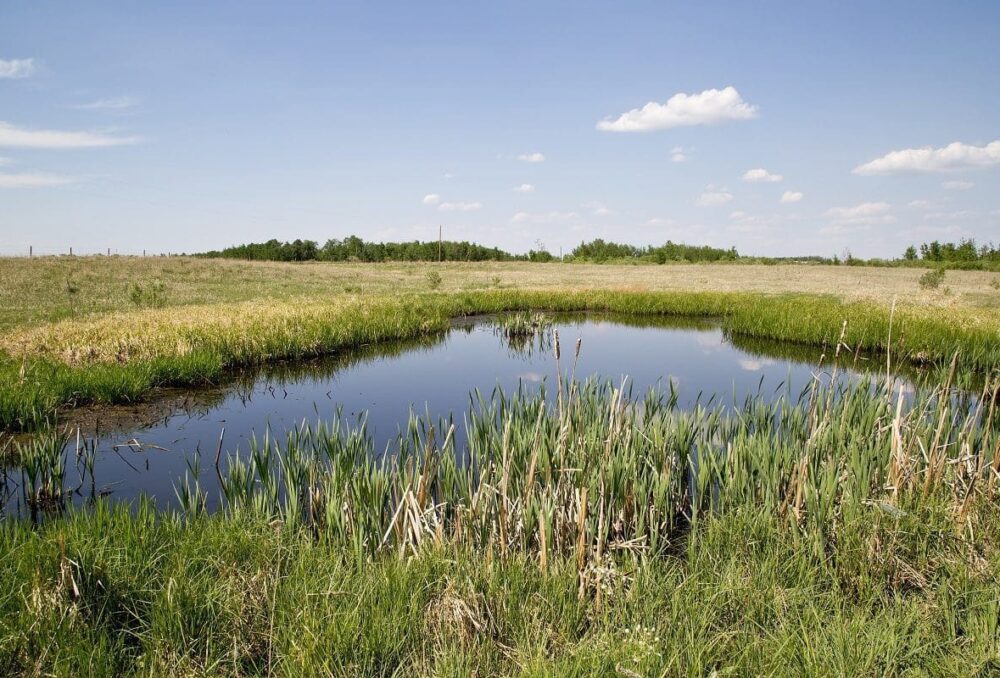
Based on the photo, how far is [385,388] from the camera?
40.5 feet

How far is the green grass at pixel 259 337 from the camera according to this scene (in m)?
9.76

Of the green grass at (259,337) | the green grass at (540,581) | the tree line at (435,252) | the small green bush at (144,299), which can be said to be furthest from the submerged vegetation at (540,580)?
the tree line at (435,252)

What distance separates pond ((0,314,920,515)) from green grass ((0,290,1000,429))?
0.52m

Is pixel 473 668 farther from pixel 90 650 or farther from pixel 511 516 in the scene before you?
pixel 90 650

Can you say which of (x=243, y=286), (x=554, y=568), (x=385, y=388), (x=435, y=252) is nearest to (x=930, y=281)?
(x=385, y=388)

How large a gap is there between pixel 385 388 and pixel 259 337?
14.1ft

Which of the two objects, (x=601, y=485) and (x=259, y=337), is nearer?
(x=601, y=485)

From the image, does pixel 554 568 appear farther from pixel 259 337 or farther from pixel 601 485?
pixel 259 337

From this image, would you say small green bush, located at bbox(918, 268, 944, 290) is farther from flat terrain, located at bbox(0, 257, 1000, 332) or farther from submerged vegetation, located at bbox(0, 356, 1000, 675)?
submerged vegetation, located at bbox(0, 356, 1000, 675)

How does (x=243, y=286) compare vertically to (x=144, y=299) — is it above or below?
above

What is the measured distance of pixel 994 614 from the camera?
3012 mm

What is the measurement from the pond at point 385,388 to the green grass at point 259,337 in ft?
1.70

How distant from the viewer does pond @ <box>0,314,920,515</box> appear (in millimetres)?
7359

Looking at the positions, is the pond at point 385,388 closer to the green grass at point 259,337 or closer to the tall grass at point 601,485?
the green grass at point 259,337
